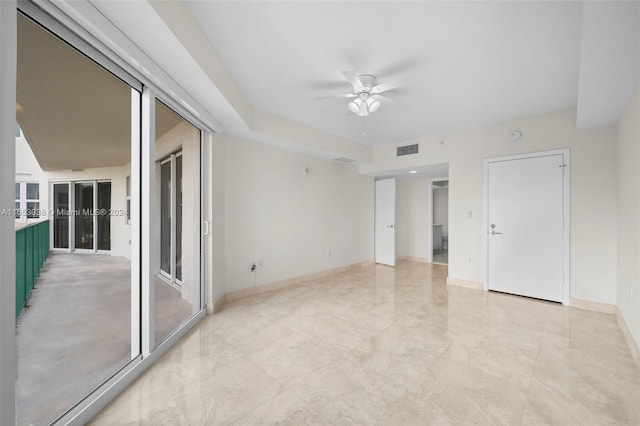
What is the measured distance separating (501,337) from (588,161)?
8.83 feet

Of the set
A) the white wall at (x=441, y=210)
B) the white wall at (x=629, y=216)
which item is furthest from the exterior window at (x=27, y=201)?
the white wall at (x=441, y=210)

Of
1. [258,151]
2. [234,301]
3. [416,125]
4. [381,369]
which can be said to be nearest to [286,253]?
[234,301]

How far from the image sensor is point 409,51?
230 centimetres

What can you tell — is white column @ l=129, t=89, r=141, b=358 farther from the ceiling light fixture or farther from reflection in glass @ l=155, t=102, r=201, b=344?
the ceiling light fixture

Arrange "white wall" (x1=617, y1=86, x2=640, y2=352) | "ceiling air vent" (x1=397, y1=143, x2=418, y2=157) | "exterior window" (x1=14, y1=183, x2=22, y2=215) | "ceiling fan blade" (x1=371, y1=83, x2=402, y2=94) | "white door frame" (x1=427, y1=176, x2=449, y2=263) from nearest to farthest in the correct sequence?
"exterior window" (x1=14, y1=183, x2=22, y2=215) < "white wall" (x1=617, y1=86, x2=640, y2=352) < "ceiling fan blade" (x1=371, y1=83, x2=402, y2=94) < "ceiling air vent" (x1=397, y1=143, x2=418, y2=157) < "white door frame" (x1=427, y1=176, x2=449, y2=263)

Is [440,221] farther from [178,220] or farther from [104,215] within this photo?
[104,215]

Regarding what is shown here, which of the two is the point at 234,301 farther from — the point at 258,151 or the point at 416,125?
the point at 416,125

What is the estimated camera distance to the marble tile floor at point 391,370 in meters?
1.67

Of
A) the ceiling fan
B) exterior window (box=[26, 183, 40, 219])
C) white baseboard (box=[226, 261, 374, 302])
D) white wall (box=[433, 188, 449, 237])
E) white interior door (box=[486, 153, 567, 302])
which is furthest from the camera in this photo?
white wall (box=[433, 188, 449, 237])

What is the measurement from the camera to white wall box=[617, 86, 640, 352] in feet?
7.75

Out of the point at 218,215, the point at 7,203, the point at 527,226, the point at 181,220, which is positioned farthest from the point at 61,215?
the point at 527,226

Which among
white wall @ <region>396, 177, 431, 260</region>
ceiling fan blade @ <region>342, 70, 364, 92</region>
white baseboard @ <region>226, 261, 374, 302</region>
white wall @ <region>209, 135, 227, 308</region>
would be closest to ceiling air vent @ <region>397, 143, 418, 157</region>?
white wall @ <region>396, 177, 431, 260</region>

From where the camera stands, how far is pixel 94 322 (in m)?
1.95

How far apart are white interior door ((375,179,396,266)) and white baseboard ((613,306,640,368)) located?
352cm
